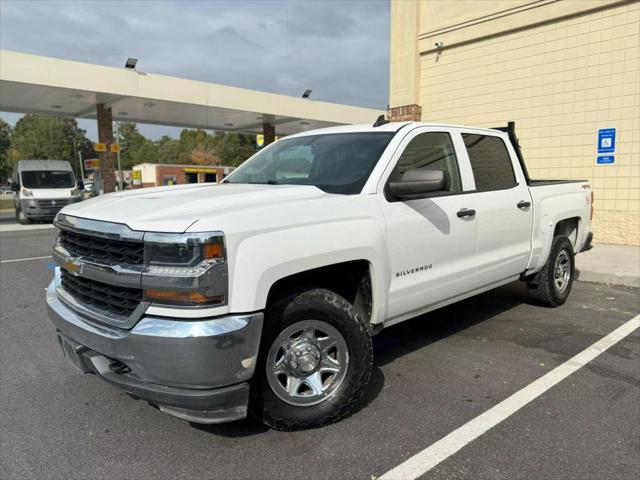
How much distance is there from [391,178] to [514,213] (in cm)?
174

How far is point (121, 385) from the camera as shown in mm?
2762

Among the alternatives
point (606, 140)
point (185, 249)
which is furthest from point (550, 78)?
point (185, 249)

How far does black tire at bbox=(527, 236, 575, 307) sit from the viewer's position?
218 inches

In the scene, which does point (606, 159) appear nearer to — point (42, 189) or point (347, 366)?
point (347, 366)

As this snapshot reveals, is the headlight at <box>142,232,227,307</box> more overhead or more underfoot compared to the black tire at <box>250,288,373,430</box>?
more overhead

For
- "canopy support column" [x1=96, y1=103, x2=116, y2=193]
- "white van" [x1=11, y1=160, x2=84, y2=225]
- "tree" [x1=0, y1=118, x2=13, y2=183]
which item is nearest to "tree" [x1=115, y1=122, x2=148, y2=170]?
"tree" [x1=0, y1=118, x2=13, y2=183]

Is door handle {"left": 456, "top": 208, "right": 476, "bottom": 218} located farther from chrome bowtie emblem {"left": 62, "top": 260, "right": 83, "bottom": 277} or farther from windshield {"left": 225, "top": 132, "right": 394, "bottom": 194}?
chrome bowtie emblem {"left": 62, "top": 260, "right": 83, "bottom": 277}

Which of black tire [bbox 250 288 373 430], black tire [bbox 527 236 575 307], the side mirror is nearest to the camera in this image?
black tire [bbox 250 288 373 430]

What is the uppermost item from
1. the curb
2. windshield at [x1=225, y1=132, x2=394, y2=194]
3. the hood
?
windshield at [x1=225, y1=132, x2=394, y2=194]

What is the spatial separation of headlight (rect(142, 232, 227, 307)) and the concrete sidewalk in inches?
258

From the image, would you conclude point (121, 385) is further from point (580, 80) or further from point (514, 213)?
point (580, 80)

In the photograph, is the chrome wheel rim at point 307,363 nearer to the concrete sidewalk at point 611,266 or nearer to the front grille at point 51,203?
the concrete sidewalk at point 611,266

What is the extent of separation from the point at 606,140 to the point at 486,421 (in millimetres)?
8941

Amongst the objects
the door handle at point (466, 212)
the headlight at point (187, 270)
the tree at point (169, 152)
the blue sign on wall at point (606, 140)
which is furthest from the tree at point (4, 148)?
the headlight at point (187, 270)
